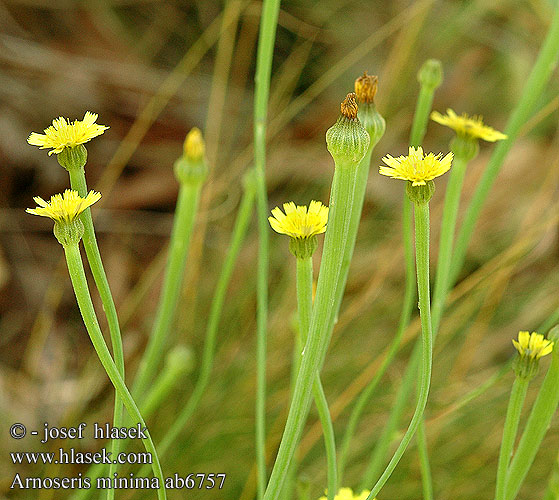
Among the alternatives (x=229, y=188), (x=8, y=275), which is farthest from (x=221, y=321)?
(x=8, y=275)

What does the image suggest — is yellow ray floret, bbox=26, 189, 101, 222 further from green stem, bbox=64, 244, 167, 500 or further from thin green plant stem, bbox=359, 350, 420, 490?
thin green plant stem, bbox=359, 350, 420, 490

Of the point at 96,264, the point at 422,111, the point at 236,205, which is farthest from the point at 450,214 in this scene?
the point at 236,205

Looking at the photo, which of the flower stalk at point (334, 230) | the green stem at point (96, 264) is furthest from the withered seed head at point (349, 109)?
the green stem at point (96, 264)

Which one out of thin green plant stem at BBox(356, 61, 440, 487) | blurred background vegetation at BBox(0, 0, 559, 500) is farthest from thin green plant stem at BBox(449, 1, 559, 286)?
blurred background vegetation at BBox(0, 0, 559, 500)

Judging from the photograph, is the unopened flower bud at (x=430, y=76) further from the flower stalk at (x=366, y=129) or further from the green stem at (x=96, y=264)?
the green stem at (x=96, y=264)

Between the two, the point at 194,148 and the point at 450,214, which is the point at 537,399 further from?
the point at 194,148
